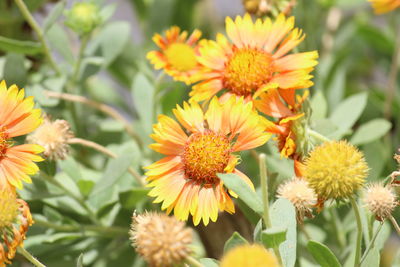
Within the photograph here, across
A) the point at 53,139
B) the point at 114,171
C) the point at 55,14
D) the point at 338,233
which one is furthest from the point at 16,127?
the point at 338,233

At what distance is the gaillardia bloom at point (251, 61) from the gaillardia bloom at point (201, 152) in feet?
0.16

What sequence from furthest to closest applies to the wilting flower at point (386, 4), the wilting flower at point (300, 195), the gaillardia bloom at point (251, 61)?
the wilting flower at point (386, 4) < the gaillardia bloom at point (251, 61) < the wilting flower at point (300, 195)

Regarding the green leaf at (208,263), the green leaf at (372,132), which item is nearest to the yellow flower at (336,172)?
the green leaf at (208,263)

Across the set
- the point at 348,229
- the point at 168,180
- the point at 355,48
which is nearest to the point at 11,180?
the point at 168,180

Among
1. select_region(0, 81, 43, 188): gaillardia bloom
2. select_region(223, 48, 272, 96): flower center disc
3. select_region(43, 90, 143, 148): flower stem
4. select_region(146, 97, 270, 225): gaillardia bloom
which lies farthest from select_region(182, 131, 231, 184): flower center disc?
select_region(43, 90, 143, 148): flower stem

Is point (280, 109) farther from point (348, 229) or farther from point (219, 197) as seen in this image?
point (348, 229)

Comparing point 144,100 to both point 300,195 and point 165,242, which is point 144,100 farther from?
point 165,242

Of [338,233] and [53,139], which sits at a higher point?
[53,139]

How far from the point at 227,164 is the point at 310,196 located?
13 cm

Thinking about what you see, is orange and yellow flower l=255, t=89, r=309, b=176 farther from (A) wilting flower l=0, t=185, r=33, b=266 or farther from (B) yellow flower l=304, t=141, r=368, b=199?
(A) wilting flower l=0, t=185, r=33, b=266

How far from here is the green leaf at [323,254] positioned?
77cm

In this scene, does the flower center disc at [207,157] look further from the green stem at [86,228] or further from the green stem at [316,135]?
the green stem at [86,228]

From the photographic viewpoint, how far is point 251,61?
37.3 inches

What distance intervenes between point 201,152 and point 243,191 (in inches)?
6.3
